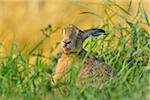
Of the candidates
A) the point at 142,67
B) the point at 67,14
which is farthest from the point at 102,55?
the point at 67,14

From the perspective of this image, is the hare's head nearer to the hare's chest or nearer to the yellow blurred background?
the hare's chest

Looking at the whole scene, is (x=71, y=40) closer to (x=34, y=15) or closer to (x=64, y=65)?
(x=64, y=65)

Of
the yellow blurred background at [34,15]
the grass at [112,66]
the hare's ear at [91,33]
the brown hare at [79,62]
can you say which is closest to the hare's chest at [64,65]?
the brown hare at [79,62]

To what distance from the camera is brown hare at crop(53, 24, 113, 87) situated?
7.07 meters

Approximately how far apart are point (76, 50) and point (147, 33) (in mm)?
862

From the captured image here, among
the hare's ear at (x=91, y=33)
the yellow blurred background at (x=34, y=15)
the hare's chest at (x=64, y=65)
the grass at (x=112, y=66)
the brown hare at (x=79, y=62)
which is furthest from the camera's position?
the yellow blurred background at (x=34, y=15)

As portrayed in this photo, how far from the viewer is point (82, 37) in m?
7.42

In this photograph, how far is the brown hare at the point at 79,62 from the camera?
7.07 metres

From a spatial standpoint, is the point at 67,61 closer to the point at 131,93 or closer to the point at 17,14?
the point at 131,93

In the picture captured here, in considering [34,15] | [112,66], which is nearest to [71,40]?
[112,66]

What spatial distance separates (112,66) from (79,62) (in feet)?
1.55

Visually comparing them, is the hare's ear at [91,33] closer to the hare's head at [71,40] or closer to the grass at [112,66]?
the hare's head at [71,40]

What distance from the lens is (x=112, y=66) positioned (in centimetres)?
763

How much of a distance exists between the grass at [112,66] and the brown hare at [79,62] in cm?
14
